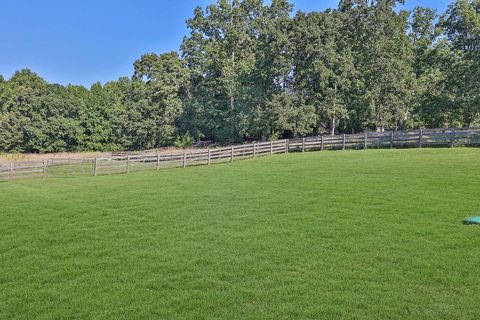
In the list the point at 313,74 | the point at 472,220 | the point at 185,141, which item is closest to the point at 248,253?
the point at 472,220

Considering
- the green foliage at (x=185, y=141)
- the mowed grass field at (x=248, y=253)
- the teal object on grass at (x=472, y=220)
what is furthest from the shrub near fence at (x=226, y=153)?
the green foliage at (x=185, y=141)

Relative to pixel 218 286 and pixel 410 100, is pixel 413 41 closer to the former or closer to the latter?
pixel 410 100

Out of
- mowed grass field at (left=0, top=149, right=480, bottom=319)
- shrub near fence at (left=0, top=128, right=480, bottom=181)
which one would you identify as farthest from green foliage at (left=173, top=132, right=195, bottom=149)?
mowed grass field at (left=0, top=149, right=480, bottom=319)

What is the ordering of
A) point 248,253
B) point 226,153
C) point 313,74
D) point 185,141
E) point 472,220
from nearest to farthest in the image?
point 248,253 < point 472,220 < point 226,153 < point 313,74 < point 185,141

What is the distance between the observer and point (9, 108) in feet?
222

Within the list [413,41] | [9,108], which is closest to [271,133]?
[413,41]

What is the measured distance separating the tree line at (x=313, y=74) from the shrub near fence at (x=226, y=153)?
7740 millimetres

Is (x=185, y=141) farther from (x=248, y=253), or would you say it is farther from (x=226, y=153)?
(x=248, y=253)

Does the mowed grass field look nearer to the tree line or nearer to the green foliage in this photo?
the tree line

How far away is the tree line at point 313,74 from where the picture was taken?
39094 mm

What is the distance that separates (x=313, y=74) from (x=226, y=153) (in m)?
16.5

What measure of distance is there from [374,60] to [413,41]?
1253 cm

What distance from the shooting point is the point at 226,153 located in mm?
26703

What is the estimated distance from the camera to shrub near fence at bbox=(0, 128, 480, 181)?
2161 cm
